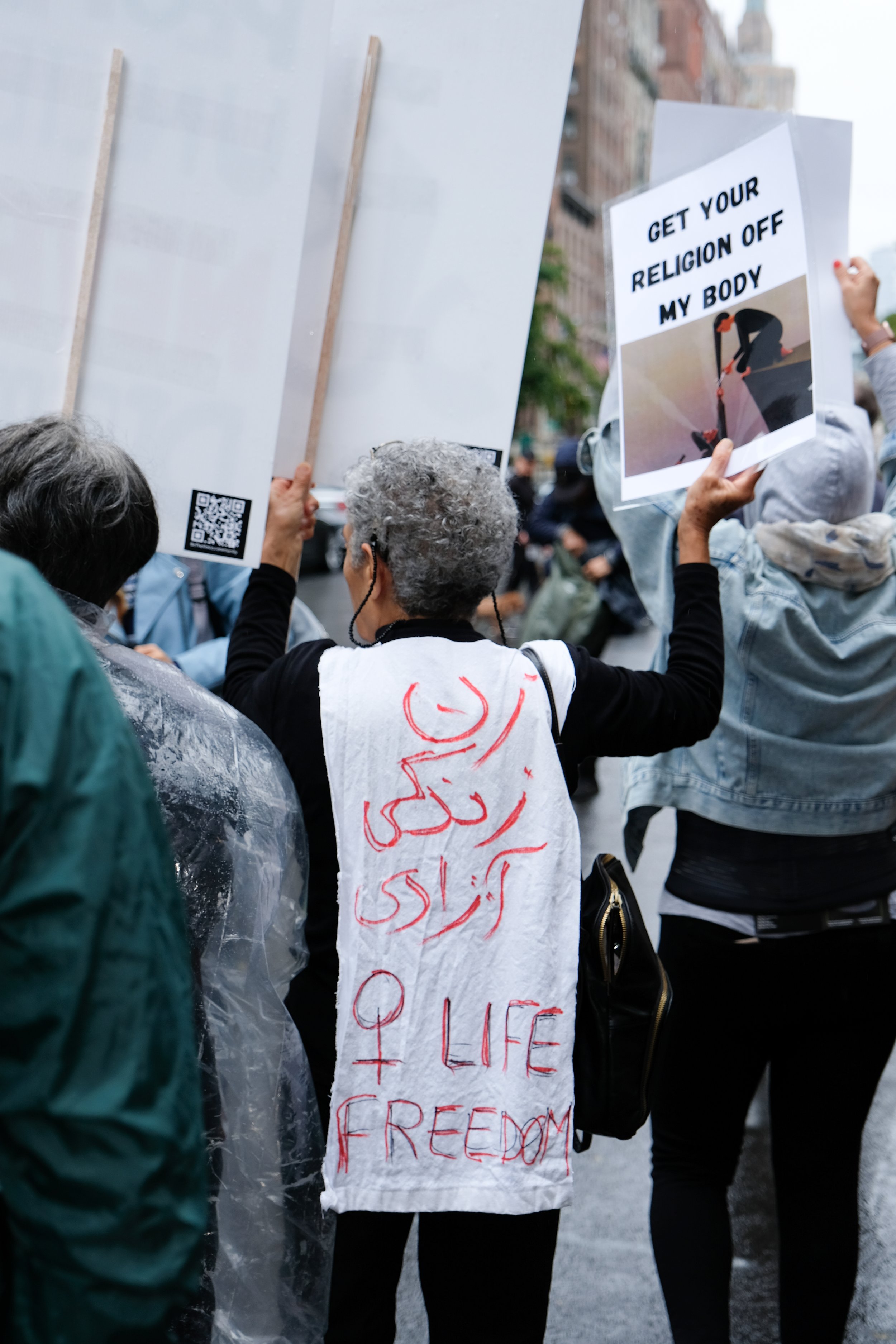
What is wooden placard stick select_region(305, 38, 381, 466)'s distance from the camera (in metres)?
2.15

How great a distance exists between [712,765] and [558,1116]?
750 millimetres

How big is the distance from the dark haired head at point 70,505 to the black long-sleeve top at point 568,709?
31cm

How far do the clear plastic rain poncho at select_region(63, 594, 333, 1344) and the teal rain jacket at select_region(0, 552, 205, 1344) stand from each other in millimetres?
684

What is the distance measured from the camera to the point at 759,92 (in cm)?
16775

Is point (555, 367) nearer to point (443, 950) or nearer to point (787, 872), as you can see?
point (787, 872)

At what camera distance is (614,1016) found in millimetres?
1836

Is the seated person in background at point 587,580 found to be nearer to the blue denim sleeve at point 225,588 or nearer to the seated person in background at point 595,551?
the seated person in background at point 595,551

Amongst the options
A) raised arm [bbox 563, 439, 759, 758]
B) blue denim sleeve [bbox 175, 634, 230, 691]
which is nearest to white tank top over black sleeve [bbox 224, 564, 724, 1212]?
raised arm [bbox 563, 439, 759, 758]

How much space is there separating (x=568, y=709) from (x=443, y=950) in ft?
1.21

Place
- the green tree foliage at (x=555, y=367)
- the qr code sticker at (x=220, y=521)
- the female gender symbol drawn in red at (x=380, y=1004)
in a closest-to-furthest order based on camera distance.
→ the female gender symbol drawn in red at (x=380, y=1004), the qr code sticker at (x=220, y=521), the green tree foliage at (x=555, y=367)

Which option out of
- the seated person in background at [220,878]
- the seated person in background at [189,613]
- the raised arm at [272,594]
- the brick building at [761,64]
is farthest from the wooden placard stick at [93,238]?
the brick building at [761,64]

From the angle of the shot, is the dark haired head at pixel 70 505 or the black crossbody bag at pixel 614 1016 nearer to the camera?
the dark haired head at pixel 70 505

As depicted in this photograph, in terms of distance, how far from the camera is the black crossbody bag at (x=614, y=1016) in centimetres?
182

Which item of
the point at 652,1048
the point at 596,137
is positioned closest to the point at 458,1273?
the point at 652,1048
